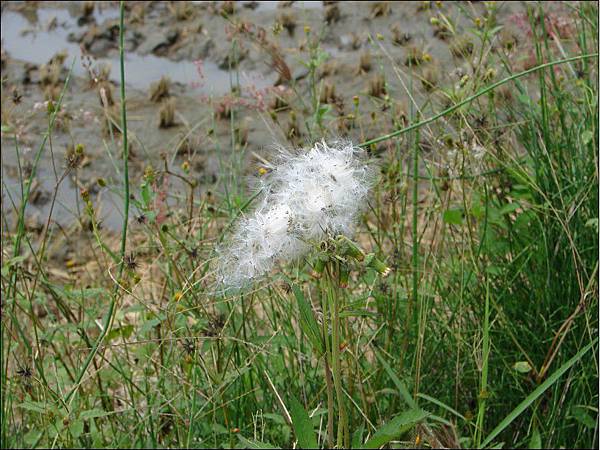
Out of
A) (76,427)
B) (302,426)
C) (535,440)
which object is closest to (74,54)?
(76,427)

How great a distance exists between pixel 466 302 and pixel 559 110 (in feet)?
1.91

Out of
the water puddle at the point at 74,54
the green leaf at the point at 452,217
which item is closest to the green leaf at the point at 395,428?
the green leaf at the point at 452,217

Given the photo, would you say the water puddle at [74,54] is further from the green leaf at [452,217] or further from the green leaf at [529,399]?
the green leaf at [529,399]

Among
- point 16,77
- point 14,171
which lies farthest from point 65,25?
point 14,171

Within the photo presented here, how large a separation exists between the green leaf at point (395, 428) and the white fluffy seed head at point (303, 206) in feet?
0.90

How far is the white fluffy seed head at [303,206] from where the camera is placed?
1120mm

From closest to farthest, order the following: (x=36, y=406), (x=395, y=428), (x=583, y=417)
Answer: (x=395, y=428) → (x=36, y=406) → (x=583, y=417)

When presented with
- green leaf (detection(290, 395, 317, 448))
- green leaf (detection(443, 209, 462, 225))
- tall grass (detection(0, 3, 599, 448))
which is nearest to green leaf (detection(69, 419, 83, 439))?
tall grass (detection(0, 3, 599, 448))

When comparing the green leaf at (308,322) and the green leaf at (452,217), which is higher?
the green leaf at (308,322)

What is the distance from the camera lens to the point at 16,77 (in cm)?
689

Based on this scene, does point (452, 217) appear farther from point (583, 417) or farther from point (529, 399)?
point (529, 399)

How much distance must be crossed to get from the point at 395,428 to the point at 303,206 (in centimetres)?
35

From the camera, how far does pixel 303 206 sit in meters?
1.13

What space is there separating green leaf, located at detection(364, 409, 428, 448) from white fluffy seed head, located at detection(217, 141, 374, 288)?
274 millimetres
